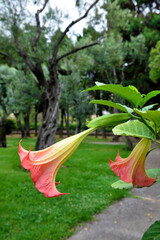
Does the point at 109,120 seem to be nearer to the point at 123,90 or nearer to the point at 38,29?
the point at 123,90

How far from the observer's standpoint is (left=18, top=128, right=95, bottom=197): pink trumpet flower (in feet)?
0.85

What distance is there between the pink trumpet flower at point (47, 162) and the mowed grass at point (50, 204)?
0.94 metres

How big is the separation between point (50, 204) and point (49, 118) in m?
2.02

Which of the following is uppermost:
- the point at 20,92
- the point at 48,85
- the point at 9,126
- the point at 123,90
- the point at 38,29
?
the point at 38,29

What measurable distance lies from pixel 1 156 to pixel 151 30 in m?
7.40

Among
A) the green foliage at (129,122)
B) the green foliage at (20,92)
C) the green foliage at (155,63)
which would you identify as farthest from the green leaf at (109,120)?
the green foliage at (20,92)

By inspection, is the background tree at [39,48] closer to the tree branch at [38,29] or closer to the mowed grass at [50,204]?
the tree branch at [38,29]

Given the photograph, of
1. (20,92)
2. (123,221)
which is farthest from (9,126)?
(123,221)

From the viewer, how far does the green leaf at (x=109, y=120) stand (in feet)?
0.94

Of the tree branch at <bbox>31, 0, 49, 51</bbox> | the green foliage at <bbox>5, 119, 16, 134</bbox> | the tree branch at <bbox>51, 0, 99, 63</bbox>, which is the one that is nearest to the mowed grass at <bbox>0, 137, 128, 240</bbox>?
the tree branch at <bbox>51, 0, 99, 63</bbox>

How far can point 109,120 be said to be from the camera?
29 centimetres

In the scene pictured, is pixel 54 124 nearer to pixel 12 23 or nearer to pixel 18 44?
pixel 18 44

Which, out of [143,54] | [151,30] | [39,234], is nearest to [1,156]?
[39,234]

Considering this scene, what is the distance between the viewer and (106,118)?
29 cm
